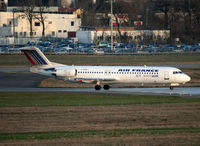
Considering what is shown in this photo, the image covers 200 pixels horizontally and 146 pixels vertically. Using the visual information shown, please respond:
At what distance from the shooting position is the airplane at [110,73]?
43281mm

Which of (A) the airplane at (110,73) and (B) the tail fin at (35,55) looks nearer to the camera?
(A) the airplane at (110,73)

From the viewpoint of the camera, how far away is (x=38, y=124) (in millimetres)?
26406

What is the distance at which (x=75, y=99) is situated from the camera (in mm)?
37875

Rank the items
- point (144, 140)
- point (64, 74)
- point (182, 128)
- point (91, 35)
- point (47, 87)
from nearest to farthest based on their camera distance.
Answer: point (144, 140), point (182, 128), point (64, 74), point (47, 87), point (91, 35)

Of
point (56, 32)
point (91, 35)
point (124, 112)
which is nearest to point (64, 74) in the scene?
point (124, 112)

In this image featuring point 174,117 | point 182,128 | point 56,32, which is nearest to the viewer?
point 182,128

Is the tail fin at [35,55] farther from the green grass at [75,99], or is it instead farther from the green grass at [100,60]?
the green grass at [100,60]

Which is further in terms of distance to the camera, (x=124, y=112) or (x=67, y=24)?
(x=67, y=24)

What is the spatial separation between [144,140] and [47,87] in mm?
27497

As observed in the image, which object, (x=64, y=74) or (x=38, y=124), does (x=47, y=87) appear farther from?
(x=38, y=124)

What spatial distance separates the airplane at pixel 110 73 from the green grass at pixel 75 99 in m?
3.59

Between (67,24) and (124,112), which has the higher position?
(67,24)

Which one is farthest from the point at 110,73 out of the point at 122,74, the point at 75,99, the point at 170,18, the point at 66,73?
the point at 170,18

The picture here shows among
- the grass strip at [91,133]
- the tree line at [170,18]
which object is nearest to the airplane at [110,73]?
the grass strip at [91,133]
